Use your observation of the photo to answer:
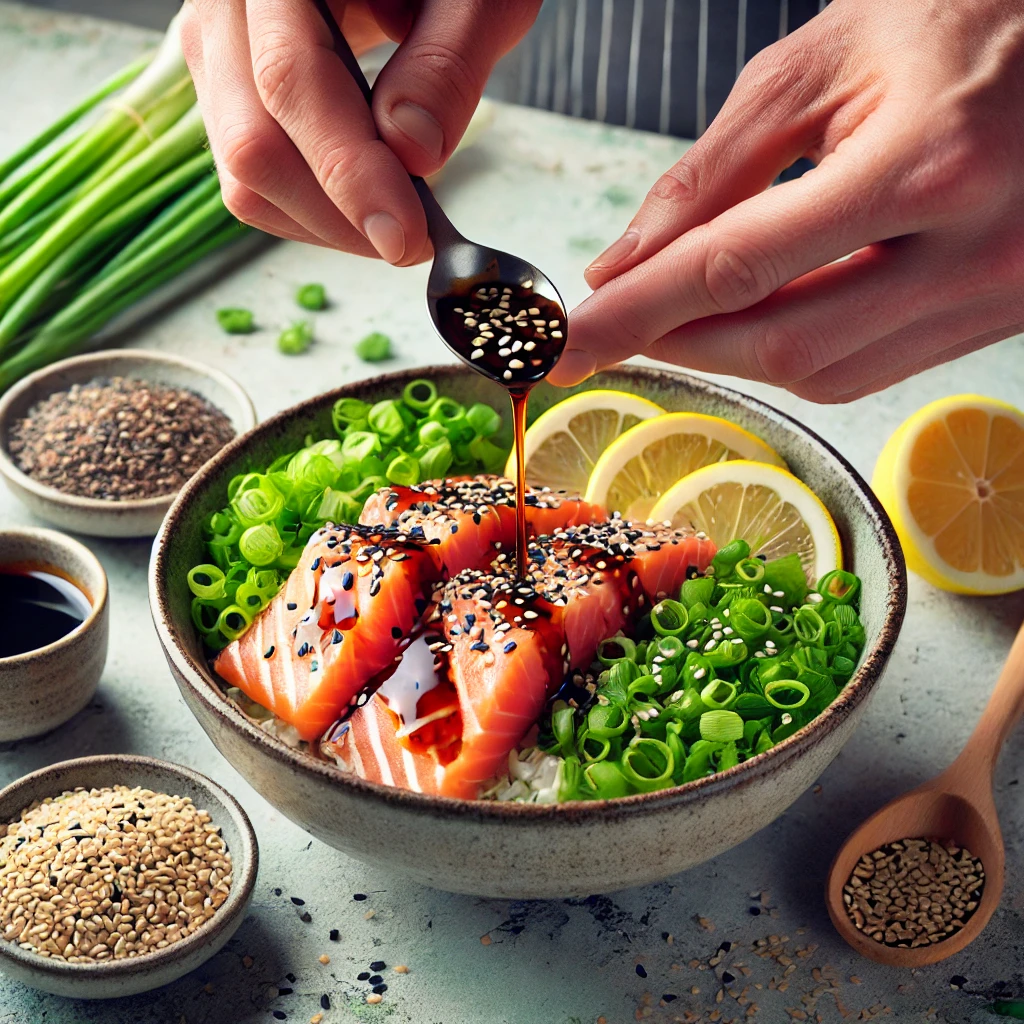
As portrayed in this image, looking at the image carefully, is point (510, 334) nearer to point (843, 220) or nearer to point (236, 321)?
point (843, 220)

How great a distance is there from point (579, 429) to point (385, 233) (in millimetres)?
810

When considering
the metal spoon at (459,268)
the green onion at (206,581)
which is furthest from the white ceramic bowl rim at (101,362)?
the metal spoon at (459,268)

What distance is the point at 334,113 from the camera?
80.6 inches

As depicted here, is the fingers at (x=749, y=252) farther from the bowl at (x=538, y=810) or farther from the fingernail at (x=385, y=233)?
the bowl at (x=538, y=810)

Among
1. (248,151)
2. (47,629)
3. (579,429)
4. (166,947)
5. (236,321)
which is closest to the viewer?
(166,947)

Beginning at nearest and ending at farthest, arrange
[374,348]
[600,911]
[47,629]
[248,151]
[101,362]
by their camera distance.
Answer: [248,151] → [600,911] → [47,629] → [101,362] → [374,348]

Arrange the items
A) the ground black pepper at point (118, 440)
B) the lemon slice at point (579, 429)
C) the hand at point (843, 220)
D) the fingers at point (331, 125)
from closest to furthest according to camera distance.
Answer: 1. the hand at point (843, 220)
2. the fingers at point (331, 125)
3. the lemon slice at point (579, 429)
4. the ground black pepper at point (118, 440)

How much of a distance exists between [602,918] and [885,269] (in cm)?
127

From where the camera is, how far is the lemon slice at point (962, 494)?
280 cm

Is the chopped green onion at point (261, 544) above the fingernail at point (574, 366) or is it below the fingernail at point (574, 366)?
below

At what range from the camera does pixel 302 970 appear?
6.99 feet

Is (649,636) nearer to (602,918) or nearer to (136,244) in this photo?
(602,918)

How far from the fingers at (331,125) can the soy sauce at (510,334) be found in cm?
20

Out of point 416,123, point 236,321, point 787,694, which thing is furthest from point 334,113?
point 236,321
